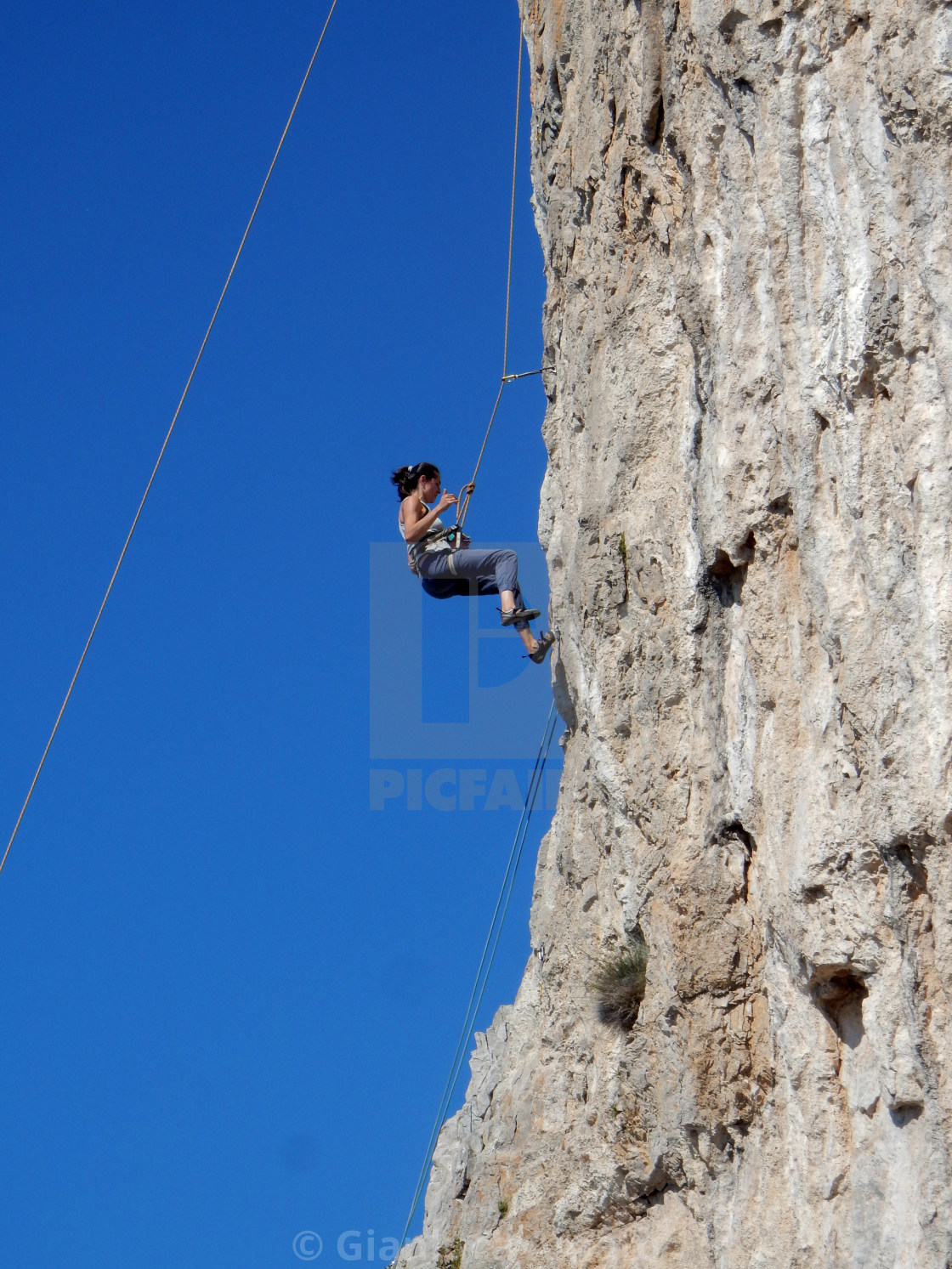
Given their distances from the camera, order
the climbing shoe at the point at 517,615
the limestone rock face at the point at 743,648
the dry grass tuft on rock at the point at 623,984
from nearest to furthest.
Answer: the limestone rock face at the point at 743,648 < the dry grass tuft on rock at the point at 623,984 < the climbing shoe at the point at 517,615

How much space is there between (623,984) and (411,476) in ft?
15.0

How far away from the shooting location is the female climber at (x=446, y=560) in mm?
10438

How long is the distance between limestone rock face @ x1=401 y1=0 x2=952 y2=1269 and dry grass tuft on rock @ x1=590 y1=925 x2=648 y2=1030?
18 cm

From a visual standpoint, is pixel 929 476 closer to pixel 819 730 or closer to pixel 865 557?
pixel 865 557

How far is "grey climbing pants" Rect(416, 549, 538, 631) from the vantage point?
10.5 m

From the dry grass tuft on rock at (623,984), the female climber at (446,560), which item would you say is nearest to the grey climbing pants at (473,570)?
the female climber at (446,560)

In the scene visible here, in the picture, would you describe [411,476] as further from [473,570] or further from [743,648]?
[743,648]

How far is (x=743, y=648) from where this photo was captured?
717 centimetres

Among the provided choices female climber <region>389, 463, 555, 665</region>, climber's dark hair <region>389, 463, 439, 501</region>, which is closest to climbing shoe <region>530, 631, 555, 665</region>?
female climber <region>389, 463, 555, 665</region>

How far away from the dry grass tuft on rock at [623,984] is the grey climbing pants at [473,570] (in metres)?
2.84

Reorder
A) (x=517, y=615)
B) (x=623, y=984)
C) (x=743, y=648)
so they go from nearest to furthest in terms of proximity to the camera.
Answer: (x=743, y=648)
(x=623, y=984)
(x=517, y=615)

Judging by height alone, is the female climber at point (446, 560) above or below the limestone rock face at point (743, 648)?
above

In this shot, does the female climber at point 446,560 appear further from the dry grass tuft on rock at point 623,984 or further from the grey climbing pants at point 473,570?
the dry grass tuft on rock at point 623,984

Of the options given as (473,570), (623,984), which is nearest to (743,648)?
(623,984)
